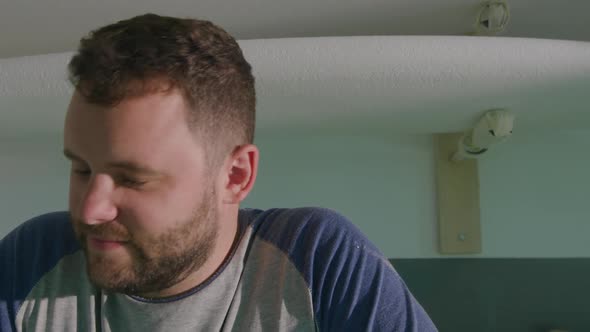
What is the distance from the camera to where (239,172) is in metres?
0.62

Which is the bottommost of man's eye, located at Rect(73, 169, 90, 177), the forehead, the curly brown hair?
man's eye, located at Rect(73, 169, 90, 177)

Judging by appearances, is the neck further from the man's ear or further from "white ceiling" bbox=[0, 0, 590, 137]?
"white ceiling" bbox=[0, 0, 590, 137]

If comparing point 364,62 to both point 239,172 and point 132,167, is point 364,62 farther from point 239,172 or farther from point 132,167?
point 132,167

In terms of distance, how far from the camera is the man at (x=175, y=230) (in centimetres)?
53

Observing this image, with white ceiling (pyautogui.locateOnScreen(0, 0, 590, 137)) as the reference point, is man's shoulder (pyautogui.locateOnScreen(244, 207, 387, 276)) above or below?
below

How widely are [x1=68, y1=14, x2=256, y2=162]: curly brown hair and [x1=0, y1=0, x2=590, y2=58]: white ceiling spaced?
355mm

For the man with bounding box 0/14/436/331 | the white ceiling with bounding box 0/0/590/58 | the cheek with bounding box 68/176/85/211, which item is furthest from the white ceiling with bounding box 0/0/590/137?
the cheek with bounding box 68/176/85/211

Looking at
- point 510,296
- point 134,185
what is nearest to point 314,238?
point 134,185

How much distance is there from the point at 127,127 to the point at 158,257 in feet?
0.47

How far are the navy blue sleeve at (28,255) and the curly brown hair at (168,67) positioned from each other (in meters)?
0.24

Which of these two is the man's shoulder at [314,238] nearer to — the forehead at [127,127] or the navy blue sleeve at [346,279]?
the navy blue sleeve at [346,279]

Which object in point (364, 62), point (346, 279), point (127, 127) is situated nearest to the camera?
point (127, 127)

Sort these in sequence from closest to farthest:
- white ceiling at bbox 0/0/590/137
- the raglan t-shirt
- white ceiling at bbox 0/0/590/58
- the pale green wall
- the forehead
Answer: the forehead
the raglan t-shirt
white ceiling at bbox 0/0/590/137
white ceiling at bbox 0/0/590/58
the pale green wall

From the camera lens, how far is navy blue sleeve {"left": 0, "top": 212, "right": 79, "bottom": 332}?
0.65 meters
